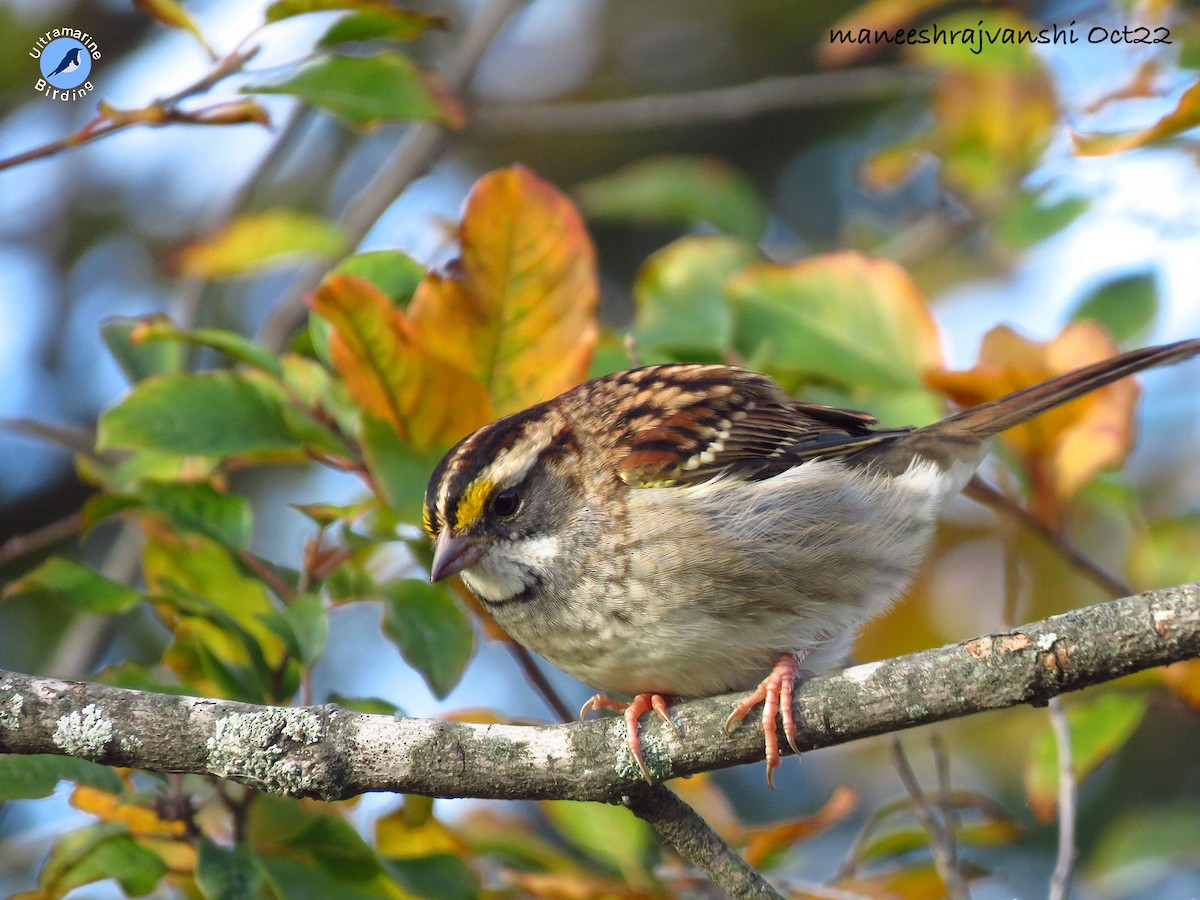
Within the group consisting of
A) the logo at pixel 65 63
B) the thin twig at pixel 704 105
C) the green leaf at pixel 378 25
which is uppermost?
the green leaf at pixel 378 25

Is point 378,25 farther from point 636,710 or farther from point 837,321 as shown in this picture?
point 636,710

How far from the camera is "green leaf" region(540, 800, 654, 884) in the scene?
3701 millimetres

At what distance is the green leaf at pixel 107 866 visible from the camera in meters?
2.91

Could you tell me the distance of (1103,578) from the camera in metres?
3.51

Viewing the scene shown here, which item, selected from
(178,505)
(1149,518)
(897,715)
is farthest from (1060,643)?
(1149,518)

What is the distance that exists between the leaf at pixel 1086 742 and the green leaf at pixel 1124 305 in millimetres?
1248

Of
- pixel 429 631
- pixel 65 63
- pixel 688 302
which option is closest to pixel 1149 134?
pixel 688 302

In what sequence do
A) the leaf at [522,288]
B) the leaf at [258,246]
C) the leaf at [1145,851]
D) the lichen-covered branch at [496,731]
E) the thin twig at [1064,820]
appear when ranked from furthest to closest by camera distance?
the leaf at [258,246] < the leaf at [1145,851] < the leaf at [522,288] < the thin twig at [1064,820] < the lichen-covered branch at [496,731]

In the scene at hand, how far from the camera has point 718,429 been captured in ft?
12.3

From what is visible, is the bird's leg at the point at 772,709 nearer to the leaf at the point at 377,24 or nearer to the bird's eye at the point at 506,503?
the bird's eye at the point at 506,503

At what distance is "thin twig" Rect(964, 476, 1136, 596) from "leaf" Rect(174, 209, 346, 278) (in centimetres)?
243

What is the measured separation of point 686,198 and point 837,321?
1239 mm

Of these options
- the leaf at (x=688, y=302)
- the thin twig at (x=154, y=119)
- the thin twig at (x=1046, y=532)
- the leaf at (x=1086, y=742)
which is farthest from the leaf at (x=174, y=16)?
the leaf at (x=1086, y=742)

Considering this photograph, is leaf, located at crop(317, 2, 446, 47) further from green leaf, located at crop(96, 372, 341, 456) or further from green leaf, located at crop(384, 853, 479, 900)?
green leaf, located at crop(384, 853, 479, 900)
